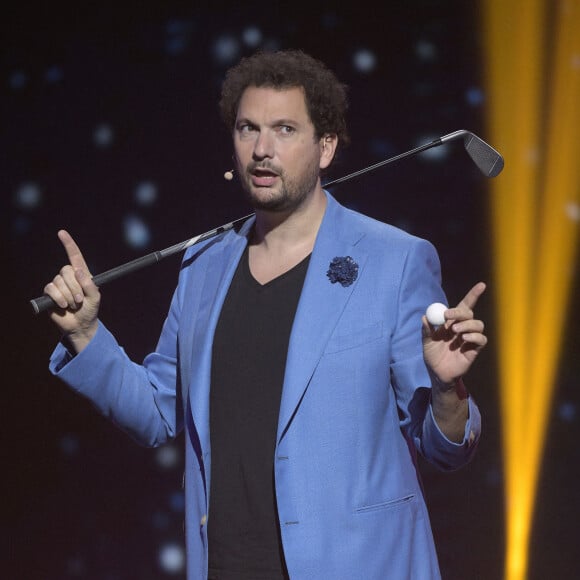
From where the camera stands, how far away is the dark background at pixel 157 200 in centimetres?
264

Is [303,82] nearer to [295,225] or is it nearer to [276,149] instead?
[276,149]

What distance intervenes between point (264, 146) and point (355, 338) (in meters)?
0.41

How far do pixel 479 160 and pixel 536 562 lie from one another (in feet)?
4.31

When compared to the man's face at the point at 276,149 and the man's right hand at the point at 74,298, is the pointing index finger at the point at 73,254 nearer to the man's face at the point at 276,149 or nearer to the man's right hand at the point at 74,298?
the man's right hand at the point at 74,298

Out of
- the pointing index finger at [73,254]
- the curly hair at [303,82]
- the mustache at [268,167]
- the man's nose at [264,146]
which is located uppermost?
the curly hair at [303,82]

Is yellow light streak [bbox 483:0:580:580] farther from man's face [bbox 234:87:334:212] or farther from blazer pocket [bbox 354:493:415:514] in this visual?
blazer pocket [bbox 354:493:415:514]

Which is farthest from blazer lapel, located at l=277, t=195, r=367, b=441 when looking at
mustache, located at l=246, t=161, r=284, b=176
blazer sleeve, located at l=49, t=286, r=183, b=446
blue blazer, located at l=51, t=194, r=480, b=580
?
blazer sleeve, located at l=49, t=286, r=183, b=446

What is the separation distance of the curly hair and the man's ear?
0.04ft

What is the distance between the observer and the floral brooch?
5.32 feet

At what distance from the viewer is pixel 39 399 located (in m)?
2.94

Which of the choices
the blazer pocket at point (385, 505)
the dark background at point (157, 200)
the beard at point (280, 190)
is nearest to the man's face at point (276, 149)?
the beard at point (280, 190)

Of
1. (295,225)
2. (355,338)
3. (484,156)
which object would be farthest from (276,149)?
(484,156)

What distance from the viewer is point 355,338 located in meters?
1.57

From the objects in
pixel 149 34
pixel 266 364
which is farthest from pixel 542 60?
pixel 266 364
